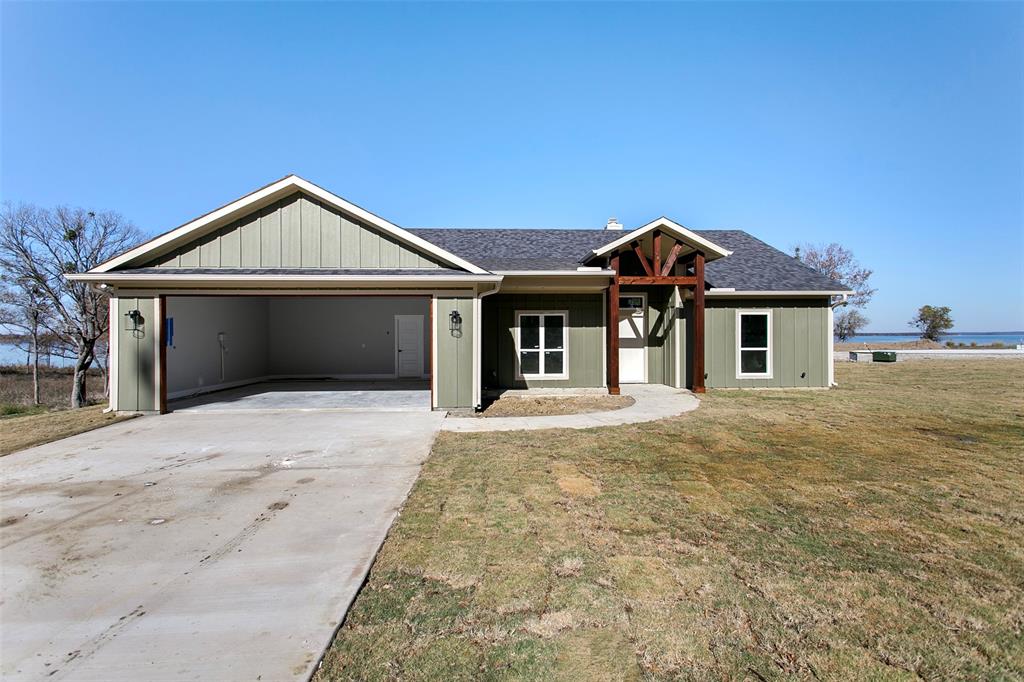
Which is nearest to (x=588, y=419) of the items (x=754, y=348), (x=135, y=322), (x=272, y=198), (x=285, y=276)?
(x=285, y=276)

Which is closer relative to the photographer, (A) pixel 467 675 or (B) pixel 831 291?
(A) pixel 467 675

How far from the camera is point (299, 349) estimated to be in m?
15.8

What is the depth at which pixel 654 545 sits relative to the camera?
11.7 feet

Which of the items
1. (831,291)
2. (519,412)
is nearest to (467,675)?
(519,412)

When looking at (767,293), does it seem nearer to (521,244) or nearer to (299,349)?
(521,244)

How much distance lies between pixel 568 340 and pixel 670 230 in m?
3.79

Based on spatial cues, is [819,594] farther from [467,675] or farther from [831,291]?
[831,291]

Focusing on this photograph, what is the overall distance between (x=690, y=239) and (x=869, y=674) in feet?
35.3

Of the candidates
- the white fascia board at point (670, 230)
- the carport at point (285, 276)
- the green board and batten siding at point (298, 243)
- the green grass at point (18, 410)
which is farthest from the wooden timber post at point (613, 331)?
the green grass at point (18, 410)

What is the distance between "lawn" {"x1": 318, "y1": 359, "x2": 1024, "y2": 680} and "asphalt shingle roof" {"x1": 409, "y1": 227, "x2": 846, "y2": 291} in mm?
7170

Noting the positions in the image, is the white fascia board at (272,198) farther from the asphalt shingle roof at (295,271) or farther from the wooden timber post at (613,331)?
the wooden timber post at (613,331)

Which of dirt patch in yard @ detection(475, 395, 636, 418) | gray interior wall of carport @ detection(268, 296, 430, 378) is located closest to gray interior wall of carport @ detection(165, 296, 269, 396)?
gray interior wall of carport @ detection(268, 296, 430, 378)

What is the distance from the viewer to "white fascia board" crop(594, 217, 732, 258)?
37.6 feet

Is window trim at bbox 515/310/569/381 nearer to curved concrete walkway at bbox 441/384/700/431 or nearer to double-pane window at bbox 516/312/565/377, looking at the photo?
double-pane window at bbox 516/312/565/377
